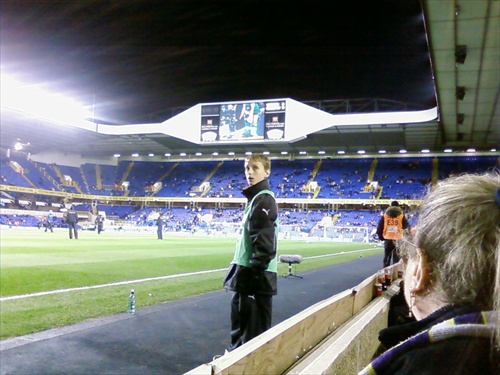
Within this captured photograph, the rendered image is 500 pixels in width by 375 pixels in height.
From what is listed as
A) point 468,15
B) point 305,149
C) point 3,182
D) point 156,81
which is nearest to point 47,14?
point 156,81

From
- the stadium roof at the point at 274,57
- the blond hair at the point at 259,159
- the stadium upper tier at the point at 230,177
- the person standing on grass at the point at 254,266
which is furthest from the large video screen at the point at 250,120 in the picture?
the person standing on grass at the point at 254,266

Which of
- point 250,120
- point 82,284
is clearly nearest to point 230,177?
point 250,120

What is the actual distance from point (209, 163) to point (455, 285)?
5363cm

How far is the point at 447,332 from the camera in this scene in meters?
0.80

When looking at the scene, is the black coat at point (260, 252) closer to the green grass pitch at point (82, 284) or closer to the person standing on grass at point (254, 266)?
the person standing on grass at point (254, 266)

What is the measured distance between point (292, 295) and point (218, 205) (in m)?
41.3

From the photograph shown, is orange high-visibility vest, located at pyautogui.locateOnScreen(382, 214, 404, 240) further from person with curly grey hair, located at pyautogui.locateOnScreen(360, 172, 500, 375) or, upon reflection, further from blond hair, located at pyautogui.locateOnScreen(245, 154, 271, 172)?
person with curly grey hair, located at pyautogui.locateOnScreen(360, 172, 500, 375)

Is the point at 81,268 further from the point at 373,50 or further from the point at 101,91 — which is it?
the point at 101,91

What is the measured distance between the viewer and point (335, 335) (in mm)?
3109

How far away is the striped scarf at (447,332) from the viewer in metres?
0.78

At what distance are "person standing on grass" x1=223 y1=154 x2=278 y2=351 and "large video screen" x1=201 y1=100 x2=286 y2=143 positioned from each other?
26895 millimetres

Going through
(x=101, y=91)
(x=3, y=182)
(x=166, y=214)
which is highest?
(x=101, y=91)

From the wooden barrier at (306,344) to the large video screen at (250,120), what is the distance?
26766 millimetres

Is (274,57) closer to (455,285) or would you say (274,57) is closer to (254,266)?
(254,266)
